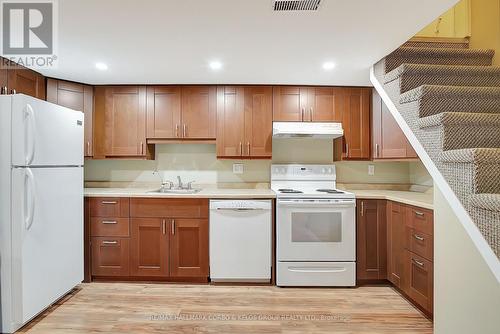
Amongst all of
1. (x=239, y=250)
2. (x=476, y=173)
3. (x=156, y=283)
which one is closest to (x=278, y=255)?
(x=239, y=250)

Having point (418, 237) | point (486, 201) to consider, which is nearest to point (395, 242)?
point (418, 237)

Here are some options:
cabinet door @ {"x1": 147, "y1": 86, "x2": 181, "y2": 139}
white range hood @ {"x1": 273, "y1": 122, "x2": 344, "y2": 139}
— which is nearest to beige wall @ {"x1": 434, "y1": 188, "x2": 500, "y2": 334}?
white range hood @ {"x1": 273, "y1": 122, "x2": 344, "y2": 139}

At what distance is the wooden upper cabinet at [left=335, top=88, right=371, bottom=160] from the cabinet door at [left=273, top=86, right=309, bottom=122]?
1.68ft

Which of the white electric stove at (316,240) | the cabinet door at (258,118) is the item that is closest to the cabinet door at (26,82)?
the cabinet door at (258,118)

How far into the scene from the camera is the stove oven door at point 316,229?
3004mm

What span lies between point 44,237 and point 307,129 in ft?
8.57

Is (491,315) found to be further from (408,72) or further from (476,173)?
(408,72)

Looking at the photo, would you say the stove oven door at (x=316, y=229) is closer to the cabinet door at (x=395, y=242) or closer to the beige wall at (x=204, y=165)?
the cabinet door at (x=395, y=242)

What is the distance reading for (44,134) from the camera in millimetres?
2365

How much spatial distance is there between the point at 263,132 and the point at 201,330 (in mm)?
2034

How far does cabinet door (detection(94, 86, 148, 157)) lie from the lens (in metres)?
3.38

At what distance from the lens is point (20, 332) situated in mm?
2225

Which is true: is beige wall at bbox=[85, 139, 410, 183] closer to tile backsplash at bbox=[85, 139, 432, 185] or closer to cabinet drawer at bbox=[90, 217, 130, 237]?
tile backsplash at bbox=[85, 139, 432, 185]

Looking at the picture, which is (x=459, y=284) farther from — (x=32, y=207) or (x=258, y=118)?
(x=32, y=207)
